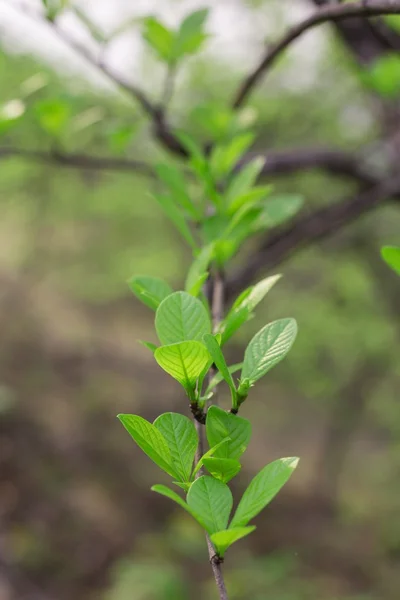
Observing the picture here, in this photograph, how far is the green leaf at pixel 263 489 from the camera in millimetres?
265

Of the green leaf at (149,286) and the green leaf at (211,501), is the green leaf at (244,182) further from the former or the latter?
the green leaf at (211,501)

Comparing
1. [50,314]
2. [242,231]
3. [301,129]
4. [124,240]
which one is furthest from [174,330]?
[50,314]

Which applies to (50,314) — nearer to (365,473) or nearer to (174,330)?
(365,473)

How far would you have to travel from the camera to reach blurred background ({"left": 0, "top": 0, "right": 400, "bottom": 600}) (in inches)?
126

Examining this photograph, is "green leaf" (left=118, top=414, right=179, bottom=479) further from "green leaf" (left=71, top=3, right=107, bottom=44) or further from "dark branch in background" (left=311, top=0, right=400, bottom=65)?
"dark branch in background" (left=311, top=0, right=400, bottom=65)

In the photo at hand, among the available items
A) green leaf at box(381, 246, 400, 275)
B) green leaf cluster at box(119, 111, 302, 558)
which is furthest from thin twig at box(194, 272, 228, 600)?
green leaf at box(381, 246, 400, 275)

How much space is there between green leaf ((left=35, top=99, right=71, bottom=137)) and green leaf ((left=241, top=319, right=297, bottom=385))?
539mm

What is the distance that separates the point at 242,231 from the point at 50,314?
→ 6557 millimetres

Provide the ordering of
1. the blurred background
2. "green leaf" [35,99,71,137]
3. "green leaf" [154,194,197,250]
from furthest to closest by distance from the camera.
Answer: the blurred background < "green leaf" [35,99,71,137] < "green leaf" [154,194,197,250]

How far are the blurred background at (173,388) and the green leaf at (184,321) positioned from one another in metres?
1.35

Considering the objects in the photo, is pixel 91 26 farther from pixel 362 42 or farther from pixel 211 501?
pixel 362 42

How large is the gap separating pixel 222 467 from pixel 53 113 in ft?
1.93

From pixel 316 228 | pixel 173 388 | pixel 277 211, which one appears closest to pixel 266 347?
pixel 277 211

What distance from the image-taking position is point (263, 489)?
10.8 inches
